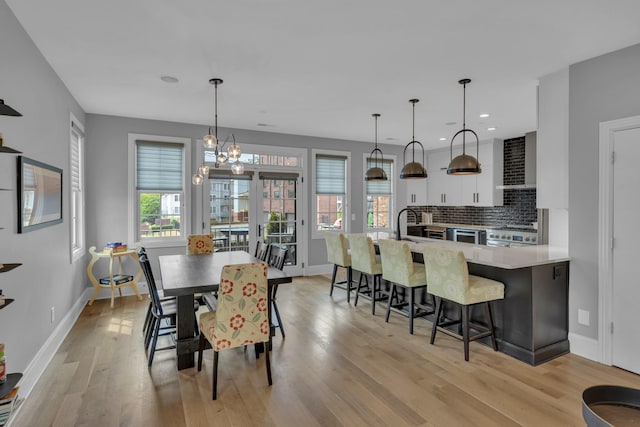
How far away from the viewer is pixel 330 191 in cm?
704

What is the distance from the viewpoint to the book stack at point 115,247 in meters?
4.81

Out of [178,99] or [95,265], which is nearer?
[178,99]

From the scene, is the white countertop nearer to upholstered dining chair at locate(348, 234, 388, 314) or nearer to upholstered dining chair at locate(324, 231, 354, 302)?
upholstered dining chair at locate(348, 234, 388, 314)

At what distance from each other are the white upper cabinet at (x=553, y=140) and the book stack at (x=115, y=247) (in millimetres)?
5156

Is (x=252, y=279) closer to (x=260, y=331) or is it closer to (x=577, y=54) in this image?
(x=260, y=331)

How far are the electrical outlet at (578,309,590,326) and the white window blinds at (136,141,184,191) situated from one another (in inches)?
209

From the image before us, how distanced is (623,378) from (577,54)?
2.71m

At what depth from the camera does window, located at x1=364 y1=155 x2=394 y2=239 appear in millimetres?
7559

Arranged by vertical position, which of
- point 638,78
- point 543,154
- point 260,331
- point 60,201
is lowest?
point 260,331

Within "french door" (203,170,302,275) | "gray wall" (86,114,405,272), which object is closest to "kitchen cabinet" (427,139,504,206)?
"french door" (203,170,302,275)

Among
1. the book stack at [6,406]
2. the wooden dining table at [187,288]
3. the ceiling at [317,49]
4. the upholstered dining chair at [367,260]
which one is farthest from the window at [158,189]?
the book stack at [6,406]

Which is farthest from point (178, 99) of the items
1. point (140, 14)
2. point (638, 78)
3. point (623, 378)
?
point (623, 378)

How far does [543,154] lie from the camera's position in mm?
3684

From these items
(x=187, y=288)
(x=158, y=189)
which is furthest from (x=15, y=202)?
(x=158, y=189)
